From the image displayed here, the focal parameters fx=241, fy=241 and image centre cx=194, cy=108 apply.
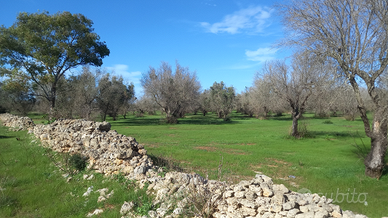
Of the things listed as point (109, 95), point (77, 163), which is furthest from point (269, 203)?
point (109, 95)

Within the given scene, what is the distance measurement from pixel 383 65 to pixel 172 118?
111ft

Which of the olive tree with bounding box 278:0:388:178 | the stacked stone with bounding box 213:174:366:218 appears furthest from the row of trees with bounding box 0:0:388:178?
the stacked stone with bounding box 213:174:366:218

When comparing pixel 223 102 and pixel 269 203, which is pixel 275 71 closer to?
pixel 269 203

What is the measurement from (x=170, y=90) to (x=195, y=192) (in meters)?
37.0

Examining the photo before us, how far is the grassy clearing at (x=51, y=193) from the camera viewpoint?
5.77m

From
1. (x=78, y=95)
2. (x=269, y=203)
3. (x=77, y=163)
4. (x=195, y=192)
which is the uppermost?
(x=78, y=95)

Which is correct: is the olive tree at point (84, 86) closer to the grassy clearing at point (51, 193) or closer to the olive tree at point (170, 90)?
the olive tree at point (170, 90)

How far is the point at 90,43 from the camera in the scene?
31828 millimetres

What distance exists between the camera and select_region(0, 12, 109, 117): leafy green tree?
27.5m

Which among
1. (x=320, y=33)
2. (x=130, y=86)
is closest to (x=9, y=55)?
(x=130, y=86)

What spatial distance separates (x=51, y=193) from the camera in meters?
6.86

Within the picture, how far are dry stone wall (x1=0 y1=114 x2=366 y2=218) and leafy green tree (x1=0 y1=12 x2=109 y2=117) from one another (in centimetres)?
2231

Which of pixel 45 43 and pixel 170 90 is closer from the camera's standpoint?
pixel 45 43

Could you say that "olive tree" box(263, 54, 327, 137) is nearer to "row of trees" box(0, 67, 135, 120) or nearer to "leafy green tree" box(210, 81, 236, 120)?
"row of trees" box(0, 67, 135, 120)
